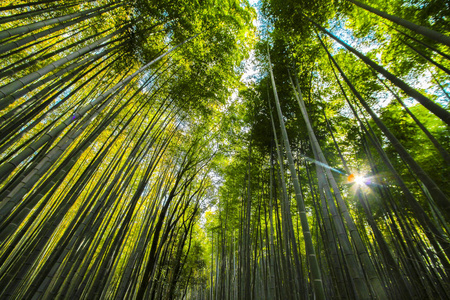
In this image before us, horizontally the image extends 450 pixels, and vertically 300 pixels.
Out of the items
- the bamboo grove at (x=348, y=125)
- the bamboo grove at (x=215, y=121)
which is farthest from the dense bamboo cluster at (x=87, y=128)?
the bamboo grove at (x=348, y=125)

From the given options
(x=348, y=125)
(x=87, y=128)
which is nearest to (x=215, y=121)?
(x=87, y=128)

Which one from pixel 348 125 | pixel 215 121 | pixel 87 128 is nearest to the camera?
pixel 87 128

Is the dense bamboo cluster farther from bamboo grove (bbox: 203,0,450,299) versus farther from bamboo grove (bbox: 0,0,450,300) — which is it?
bamboo grove (bbox: 203,0,450,299)

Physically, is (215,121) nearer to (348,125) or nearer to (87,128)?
(87,128)

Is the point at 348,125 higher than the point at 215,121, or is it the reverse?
the point at 215,121

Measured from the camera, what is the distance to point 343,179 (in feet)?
18.5

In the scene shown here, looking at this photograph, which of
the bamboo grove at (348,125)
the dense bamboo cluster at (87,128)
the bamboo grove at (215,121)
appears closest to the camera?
the dense bamboo cluster at (87,128)

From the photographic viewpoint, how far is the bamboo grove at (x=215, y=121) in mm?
2236

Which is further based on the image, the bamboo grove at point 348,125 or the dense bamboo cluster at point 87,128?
the bamboo grove at point 348,125

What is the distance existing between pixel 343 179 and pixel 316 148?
444 cm

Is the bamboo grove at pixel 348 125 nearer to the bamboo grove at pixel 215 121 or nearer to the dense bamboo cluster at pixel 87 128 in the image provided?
the bamboo grove at pixel 215 121

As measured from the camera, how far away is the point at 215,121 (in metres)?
5.50

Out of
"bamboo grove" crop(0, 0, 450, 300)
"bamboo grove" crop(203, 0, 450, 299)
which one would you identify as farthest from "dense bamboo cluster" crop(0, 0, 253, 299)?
"bamboo grove" crop(203, 0, 450, 299)

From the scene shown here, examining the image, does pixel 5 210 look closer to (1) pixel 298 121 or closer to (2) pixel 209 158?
(2) pixel 209 158
